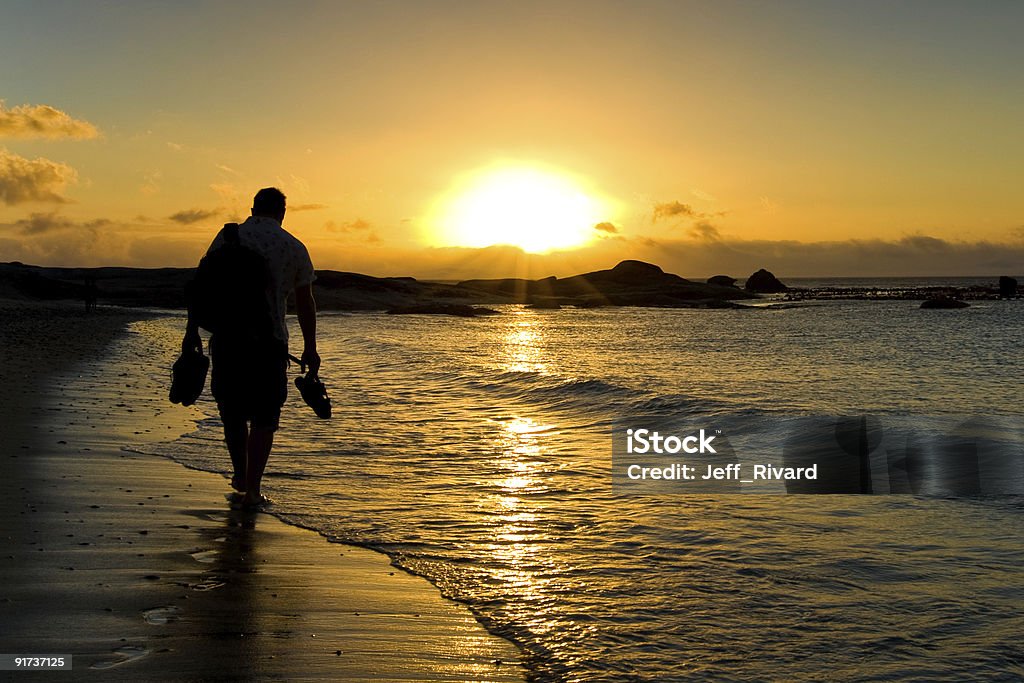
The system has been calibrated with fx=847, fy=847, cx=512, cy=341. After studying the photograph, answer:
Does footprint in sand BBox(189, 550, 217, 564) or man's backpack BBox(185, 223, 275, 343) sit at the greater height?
man's backpack BBox(185, 223, 275, 343)

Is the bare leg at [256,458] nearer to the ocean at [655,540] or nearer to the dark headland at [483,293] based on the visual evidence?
the ocean at [655,540]

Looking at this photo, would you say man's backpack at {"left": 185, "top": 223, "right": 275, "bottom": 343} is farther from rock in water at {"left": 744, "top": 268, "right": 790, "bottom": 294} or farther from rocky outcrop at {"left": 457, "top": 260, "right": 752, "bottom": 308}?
rock in water at {"left": 744, "top": 268, "right": 790, "bottom": 294}

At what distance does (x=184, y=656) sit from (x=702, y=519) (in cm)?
432

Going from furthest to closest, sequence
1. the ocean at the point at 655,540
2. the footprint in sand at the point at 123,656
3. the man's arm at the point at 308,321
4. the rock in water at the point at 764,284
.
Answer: the rock in water at the point at 764,284, the man's arm at the point at 308,321, the ocean at the point at 655,540, the footprint in sand at the point at 123,656

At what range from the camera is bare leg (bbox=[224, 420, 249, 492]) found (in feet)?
21.7

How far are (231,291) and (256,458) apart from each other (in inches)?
52.9

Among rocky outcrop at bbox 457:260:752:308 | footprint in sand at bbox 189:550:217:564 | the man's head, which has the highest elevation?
rocky outcrop at bbox 457:260:752:308

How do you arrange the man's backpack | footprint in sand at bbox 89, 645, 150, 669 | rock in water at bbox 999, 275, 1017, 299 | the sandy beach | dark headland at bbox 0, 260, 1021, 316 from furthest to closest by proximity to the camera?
rock in water at bbox 999, 275, 1017, 299, dark headland at bbox 0, 260, 1021, 316, the man's backpack, the sandy beach, footprint in sand at bbox 89, 645, 150, 669

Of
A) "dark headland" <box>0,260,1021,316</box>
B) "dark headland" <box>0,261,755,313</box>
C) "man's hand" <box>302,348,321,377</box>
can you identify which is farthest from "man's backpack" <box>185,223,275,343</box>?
"dark headland" <box>0,260,1021,316</box>

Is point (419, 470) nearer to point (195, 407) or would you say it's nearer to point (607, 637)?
point (607, 637)

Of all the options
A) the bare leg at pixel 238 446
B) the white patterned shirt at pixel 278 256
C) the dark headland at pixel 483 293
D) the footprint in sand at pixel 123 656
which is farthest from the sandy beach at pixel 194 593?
the dark headland at pixel 483 293

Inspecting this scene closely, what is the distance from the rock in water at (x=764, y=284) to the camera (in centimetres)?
14300

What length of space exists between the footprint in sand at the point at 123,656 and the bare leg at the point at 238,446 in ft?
9.91

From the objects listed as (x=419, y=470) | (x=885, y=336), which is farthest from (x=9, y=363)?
(x=885, y=336)
